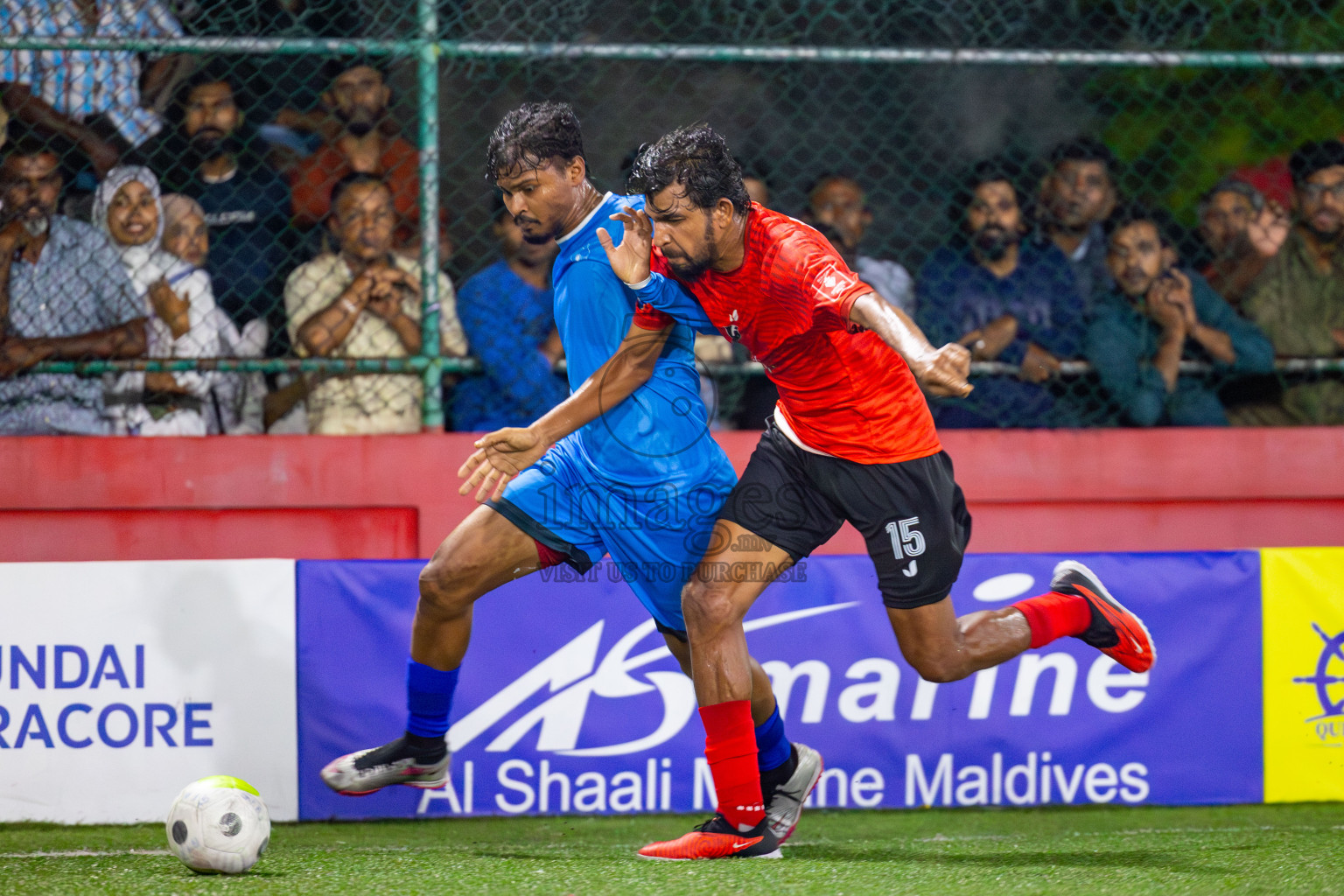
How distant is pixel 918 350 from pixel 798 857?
1.50 metres

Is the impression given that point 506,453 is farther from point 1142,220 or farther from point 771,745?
point 1142,220

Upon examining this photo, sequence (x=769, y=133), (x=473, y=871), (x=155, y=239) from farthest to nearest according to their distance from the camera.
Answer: (x=769, y=133)
(x=155, y=239)
(x=473, y=871)

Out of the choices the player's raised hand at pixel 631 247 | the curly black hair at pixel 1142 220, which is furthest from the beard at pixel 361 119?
the curly black hair at pixel 1142 220

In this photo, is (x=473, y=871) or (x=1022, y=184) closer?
(x=473, y=871)

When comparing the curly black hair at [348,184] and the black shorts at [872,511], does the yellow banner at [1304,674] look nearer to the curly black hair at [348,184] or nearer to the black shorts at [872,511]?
the black shorts at [872,511]

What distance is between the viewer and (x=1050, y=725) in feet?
14.2

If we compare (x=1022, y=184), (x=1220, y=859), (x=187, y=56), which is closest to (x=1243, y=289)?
(x=1022, y=184)

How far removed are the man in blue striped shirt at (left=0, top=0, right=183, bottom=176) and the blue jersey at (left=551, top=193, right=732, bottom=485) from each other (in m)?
2.45

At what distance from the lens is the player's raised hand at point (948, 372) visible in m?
2.46

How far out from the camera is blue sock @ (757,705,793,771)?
3.49m

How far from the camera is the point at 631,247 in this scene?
3.32m

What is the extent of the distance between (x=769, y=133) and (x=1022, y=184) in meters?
1.50

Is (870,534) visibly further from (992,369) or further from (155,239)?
(155,239)

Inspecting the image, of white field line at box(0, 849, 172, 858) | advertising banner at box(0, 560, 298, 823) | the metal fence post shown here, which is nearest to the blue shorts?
advertising banner at box(0, 560, 298, 823)
